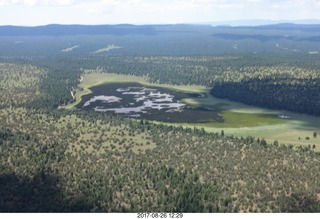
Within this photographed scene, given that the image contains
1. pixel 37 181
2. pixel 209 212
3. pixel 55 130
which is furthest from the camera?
pixel 55 130

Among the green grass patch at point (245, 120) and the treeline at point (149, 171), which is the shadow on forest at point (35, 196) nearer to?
the treeline at point (149, 171)

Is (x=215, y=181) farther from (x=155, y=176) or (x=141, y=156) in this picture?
(x=141, y=156)

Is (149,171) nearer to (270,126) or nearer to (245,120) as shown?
(270,126)

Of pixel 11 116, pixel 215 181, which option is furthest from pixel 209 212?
pixel 11 116

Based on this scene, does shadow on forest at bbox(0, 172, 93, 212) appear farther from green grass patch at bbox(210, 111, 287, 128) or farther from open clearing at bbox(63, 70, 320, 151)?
green grass patch at bbox(210, 111, 287, 128)

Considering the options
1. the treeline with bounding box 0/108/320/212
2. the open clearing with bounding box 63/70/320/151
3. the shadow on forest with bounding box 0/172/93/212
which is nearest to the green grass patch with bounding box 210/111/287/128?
the open clearing with bounding box 63/70/320/151

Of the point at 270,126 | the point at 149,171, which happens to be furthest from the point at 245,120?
the point at 149,171

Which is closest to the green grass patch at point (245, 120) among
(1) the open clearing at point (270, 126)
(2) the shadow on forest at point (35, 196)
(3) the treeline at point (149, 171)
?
(1) the open clearing at point (270, 126)

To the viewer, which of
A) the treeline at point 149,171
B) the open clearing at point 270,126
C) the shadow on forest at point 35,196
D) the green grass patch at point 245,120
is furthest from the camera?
the green grass patch at point 245,120

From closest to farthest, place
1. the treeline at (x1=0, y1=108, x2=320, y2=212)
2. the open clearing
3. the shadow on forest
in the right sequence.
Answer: the shadow on forest
the treeline at (x1=0, y1=108, x2=320, y2=212)
the open clearing
